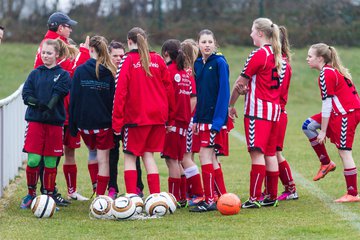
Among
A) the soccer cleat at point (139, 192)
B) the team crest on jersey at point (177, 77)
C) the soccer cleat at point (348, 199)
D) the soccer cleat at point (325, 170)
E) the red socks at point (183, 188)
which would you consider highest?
the team crest on jersey at point (177, 77)

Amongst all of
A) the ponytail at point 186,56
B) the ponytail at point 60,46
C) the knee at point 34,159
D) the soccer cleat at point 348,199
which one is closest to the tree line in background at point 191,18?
the ponytail at point 60,46

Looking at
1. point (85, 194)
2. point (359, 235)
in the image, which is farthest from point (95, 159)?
point (359, 235)

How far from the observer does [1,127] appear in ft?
34.4

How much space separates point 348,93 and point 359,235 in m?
2.79

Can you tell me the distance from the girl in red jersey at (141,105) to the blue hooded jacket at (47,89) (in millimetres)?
749

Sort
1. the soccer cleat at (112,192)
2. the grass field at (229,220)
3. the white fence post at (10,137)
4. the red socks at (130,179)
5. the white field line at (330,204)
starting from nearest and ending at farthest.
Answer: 1. the grass field at (229,220)
2. the white field line at (330,204)
3. the red socks at (130,179)
4. the soccer cleat at (112,192)
5. the white fence post at (10,137)

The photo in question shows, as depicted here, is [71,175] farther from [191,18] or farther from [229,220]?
[191,18]

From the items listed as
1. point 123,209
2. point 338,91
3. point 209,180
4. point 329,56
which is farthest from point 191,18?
point 123,209

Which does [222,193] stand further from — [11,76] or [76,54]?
[11,76]

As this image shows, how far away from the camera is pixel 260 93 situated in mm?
9344

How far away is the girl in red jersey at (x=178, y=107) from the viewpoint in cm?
969

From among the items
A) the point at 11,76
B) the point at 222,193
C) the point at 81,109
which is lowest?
the point at 11,76

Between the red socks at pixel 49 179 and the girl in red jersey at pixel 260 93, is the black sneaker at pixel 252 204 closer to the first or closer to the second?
the girl in red jersey at pixel 260 93

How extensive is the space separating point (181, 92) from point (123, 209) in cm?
177
